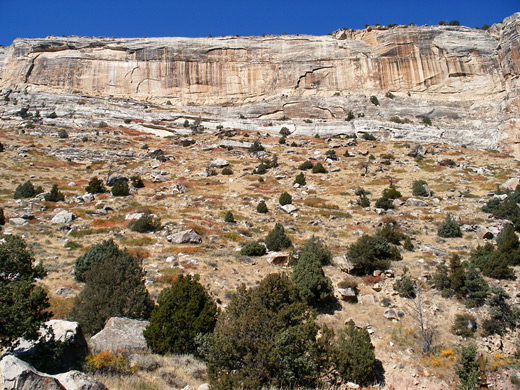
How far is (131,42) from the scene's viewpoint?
195 feet

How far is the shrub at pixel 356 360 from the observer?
8125 millimetres

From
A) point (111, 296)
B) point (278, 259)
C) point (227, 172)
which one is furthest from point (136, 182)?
point (111, 296)

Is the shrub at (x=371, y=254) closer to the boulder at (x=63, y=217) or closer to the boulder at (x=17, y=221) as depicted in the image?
the boulder at (x=63, y=217)

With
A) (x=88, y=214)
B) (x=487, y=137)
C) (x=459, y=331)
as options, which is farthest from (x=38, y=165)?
(x=487, y=137)

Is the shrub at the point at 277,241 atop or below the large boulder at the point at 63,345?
atop

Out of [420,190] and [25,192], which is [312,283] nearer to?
[420,190]

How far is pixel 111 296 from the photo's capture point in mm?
9109

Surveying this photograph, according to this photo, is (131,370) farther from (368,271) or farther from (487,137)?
(487,137)

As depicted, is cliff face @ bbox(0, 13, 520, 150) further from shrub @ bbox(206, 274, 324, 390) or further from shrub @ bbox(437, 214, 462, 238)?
shrub @ bbox(206, 274, 324, 390)

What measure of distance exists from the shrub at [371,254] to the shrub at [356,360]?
5.45 meters

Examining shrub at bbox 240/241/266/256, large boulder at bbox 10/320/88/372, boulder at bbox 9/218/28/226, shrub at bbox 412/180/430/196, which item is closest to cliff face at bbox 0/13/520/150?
shrub at bbox 412/180/430/196

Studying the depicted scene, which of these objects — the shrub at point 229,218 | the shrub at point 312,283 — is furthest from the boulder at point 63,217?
the shrub at point 312,283

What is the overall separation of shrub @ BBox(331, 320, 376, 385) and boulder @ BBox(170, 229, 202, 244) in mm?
9451

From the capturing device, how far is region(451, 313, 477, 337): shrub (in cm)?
1039
